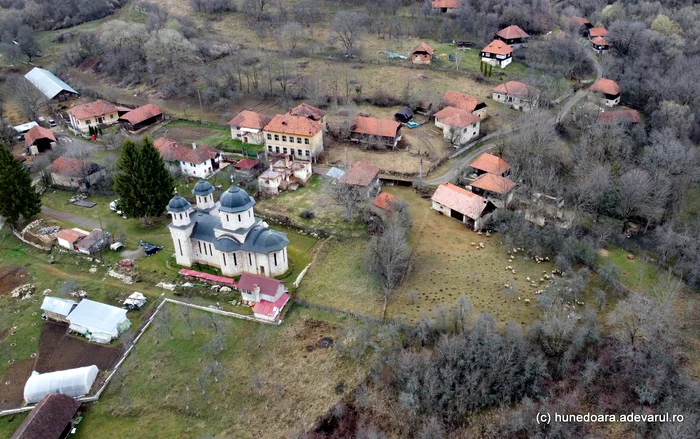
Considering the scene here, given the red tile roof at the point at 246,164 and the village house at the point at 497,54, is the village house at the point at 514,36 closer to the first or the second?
the village house at the point at 497,54

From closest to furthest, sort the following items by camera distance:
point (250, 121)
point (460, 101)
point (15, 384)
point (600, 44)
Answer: point (15, 384)
point (250, 121)
point (460, 101)
point (600, 44)

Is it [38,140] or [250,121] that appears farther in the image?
[250,121]

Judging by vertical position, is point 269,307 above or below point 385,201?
below

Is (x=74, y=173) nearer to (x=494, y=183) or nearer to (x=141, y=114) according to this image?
(x=141, y=114)

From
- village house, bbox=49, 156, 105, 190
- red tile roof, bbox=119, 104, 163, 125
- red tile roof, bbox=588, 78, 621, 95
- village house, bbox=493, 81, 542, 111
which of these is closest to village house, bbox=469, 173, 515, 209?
village house, bbox=493, 81, 542, 111

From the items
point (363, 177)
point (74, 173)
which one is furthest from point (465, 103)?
point (74, 173)

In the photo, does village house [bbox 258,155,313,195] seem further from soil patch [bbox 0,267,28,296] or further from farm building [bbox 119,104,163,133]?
farm building [bbox 119,104,163,133]

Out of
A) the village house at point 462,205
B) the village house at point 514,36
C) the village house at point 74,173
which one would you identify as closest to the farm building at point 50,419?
the village house at point 74,173
